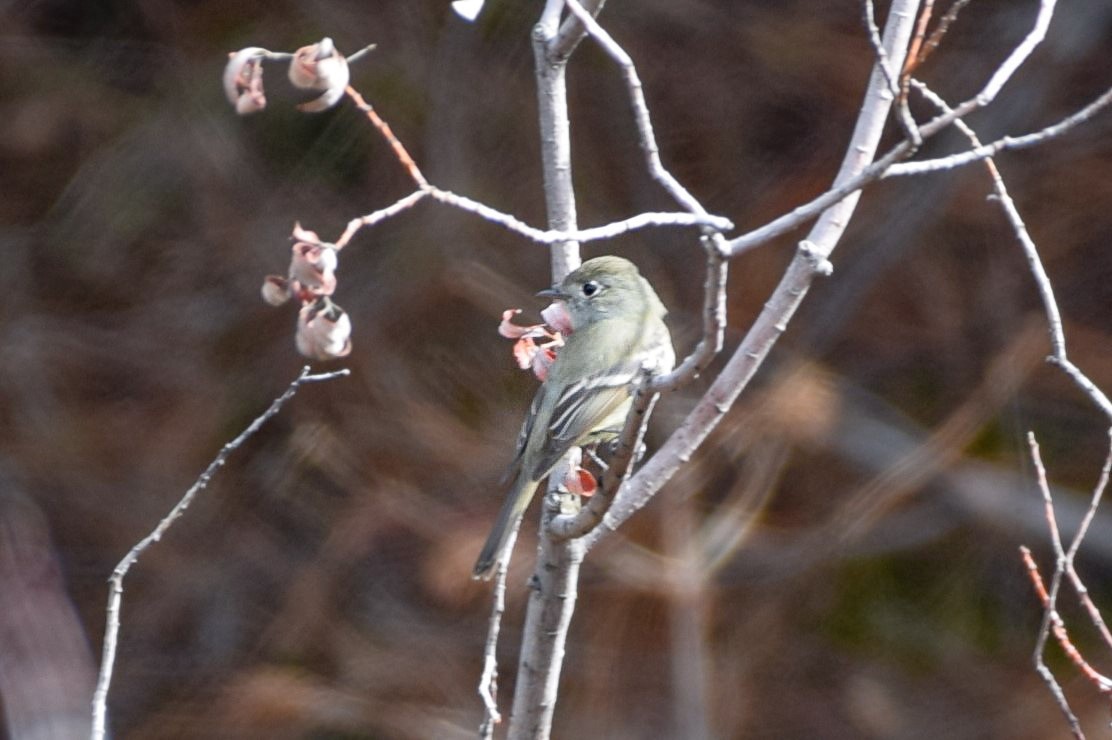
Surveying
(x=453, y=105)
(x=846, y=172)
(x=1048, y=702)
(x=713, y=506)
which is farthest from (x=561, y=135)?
(x=1048, y=702)

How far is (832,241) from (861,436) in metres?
1.18

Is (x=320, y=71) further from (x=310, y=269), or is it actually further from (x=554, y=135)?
(x=554, y=135)

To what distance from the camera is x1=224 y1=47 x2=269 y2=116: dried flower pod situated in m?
1.22

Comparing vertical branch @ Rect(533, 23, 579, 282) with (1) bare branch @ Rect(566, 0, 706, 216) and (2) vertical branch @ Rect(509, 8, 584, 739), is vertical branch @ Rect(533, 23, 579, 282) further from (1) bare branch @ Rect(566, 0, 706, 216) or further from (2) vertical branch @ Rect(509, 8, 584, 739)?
(1) bare branch @ Rect(566, 0, 706, 216)

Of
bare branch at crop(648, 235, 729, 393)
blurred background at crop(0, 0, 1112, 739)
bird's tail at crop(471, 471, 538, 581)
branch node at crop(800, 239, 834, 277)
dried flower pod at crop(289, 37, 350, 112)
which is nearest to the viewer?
bare branch at crop(648, 235, 729, 393)

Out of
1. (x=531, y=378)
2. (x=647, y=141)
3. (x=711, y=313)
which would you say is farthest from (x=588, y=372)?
(x=711, y=313)

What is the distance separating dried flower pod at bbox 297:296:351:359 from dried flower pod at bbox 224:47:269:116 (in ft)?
0.60

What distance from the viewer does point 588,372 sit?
85.4 inches

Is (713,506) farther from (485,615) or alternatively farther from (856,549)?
(485,615)

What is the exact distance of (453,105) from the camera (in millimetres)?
2641

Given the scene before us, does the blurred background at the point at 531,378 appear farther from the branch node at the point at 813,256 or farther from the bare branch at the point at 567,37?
the branch node at the point at 813,256

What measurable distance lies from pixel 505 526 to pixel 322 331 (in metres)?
0.80

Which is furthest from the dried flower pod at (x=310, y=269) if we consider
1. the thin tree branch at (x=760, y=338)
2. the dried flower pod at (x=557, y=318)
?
the dried flower pod at (x=557, y=318)

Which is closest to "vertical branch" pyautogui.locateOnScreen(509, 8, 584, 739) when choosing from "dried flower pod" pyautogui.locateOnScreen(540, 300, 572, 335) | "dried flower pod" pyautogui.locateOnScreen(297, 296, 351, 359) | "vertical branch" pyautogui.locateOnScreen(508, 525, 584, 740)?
"vertical branch" pyautogui.locateOnScreen(508, 525, 584, 740)
